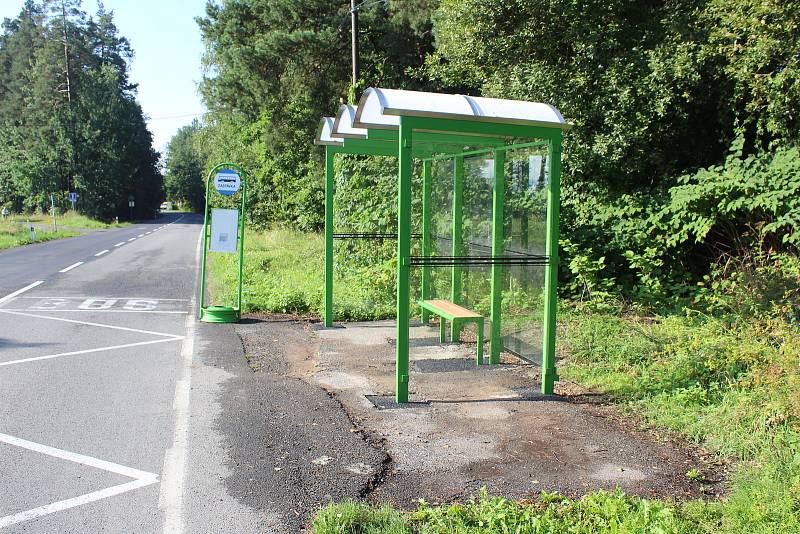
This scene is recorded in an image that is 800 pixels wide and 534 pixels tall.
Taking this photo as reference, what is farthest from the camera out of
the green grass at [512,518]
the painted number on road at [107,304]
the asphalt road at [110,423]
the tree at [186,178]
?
the tree at [186,178]

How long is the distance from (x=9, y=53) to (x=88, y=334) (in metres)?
76.0

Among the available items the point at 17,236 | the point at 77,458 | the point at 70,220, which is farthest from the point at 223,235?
the point at 70,220

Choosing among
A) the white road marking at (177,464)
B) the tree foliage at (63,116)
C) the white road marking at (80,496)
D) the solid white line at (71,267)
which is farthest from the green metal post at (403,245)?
the tree foliage at (63,116)

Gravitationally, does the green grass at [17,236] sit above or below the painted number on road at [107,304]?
above

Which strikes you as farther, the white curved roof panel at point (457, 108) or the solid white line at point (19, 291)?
the solid white line at point (19, 291)

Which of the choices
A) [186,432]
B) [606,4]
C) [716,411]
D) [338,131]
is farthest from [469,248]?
[606,4]

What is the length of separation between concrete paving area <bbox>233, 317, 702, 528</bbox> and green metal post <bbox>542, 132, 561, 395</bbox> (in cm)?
25

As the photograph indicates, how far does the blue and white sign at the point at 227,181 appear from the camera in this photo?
1058 centimetres

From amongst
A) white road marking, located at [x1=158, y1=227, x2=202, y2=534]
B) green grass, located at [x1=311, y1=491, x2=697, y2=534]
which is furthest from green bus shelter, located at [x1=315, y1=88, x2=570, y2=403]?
green grass, located at [x1=311, y1=491, x2=697, y2=534]

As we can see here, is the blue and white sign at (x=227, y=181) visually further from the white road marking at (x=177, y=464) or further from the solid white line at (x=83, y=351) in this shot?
the white road marking at (x=177, y=464)

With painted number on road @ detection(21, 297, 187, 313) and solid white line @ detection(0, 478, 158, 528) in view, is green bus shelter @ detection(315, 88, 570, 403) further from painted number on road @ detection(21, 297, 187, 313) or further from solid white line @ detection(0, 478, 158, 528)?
painted number on road @ detection(21, 297, 187, 313)

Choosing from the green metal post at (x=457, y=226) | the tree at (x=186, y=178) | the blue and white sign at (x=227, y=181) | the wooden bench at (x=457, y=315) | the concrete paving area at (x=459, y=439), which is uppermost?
the tree at (x=186, y=178)

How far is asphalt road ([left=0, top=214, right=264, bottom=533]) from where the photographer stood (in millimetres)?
3873

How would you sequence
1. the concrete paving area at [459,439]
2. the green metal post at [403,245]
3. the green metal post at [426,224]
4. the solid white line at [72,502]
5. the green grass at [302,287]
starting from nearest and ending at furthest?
the solid white line at [72,502], the concrete paving area at [459,439], the green metal post at [403,245], the green metal post at [426,224], the green grass at [302,287]
